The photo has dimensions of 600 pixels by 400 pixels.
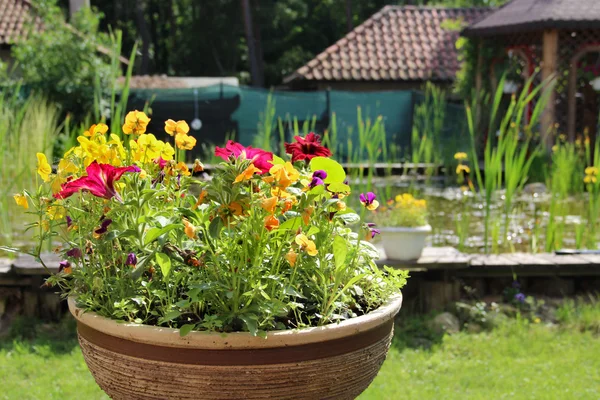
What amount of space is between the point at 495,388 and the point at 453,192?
6.35 metres

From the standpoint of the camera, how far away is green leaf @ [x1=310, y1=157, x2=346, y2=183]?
1.98 meters

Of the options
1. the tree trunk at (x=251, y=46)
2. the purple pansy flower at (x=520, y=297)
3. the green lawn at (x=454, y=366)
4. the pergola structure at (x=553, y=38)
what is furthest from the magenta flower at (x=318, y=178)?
the tree trunk at (x=251, y=46)

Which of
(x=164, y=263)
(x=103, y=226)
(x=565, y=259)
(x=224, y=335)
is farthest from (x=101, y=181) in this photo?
(x=565, y=259)

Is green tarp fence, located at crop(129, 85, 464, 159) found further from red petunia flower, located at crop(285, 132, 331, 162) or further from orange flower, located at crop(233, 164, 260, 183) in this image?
orange flower, located at crop(233, 164, 260, 183)

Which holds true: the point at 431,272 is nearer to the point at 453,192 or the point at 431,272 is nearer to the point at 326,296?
the point at 326,296

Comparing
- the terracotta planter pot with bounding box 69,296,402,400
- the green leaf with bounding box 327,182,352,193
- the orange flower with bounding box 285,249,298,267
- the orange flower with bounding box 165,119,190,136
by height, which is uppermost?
the orange flower with bounding box 165,119,190,136

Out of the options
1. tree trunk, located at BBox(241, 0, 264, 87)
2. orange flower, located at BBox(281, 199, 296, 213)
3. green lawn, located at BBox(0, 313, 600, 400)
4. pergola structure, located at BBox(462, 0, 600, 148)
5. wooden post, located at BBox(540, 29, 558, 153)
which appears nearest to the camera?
orange flower, located at BBox(281, 199, 296, 213)

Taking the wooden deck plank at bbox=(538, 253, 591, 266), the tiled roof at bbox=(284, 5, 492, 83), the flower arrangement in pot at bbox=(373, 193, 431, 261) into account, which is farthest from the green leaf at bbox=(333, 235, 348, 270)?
the tiled roof at bbox=(284, 5, 492, 83)

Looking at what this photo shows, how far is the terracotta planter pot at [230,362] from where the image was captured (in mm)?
1710

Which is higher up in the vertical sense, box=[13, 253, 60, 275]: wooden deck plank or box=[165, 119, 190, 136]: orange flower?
box=[165, 119, 190, 136]: orange flower

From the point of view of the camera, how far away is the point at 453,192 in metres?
9.48

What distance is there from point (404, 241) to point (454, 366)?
83cm

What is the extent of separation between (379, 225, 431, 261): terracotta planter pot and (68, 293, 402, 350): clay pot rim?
7.76 feet

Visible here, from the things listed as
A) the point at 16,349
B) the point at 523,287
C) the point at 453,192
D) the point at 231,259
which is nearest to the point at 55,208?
the point at 231,259
